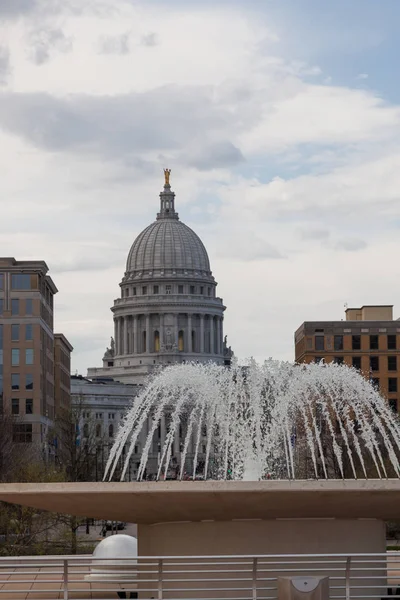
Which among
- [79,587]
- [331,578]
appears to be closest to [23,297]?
[79,587]

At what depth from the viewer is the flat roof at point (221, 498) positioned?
26625mm

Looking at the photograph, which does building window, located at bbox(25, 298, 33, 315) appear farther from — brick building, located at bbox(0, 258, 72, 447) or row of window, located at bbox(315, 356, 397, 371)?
row of window, located at bbox(315, 356, 397, 371)

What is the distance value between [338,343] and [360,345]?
1.83 meters

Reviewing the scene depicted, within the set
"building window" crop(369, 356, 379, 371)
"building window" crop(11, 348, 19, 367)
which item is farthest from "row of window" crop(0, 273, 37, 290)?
"building window" crop(369, 356, 379, 371)

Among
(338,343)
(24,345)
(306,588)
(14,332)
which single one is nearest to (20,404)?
(24,345)

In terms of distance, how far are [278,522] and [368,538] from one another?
6.31 ft

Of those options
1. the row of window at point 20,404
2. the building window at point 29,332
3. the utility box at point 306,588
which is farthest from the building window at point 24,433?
the utility box at point 306,588

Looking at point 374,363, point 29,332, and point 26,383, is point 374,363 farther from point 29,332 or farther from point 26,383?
point 26,383

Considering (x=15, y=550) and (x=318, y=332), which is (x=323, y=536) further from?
(x=318, y=332)

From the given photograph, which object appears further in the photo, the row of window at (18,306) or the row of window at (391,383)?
the row of window at (391,383)

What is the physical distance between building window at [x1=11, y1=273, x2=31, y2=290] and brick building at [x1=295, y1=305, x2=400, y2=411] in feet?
76.7

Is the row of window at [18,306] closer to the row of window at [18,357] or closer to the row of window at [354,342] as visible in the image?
the row of window at [18,357]

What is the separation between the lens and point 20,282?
12156 centimetres

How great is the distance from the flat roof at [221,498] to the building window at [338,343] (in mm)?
99269
